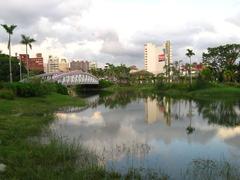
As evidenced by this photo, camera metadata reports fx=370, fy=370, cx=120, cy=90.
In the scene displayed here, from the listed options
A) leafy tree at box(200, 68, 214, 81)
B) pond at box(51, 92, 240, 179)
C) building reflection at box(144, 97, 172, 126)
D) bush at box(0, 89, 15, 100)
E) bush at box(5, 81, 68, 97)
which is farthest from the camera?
leafy tree at box(200, 68, 214, 81)

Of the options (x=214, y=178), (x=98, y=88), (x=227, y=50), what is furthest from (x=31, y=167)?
(x=98, y=88)

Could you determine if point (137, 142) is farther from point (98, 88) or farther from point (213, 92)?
point (98, 88)

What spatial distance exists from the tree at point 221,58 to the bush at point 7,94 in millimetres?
70288

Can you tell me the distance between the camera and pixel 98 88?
147 m

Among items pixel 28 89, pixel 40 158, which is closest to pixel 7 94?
pixel 28 89

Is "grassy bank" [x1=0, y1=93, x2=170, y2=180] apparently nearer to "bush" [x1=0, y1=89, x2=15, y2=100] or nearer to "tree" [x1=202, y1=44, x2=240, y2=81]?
"bush" [x1=0, y1=89, x2=15, y2=100]

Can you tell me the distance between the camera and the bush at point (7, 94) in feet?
159

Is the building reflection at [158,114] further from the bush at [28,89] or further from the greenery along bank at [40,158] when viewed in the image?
the bush at [28,89]

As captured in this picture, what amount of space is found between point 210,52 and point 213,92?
32.9 meters

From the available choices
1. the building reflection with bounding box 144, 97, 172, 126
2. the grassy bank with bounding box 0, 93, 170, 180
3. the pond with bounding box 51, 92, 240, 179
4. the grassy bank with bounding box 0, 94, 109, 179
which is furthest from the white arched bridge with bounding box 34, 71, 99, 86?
the grassy bank with bounding box 0, 93, 170, 180

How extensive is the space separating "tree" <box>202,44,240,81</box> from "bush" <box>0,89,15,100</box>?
2767 inches

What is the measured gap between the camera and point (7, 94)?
4925 cm

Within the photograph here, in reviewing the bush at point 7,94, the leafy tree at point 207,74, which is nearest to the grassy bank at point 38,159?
the bush at point 7,94

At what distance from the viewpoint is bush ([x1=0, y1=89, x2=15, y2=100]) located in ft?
159
